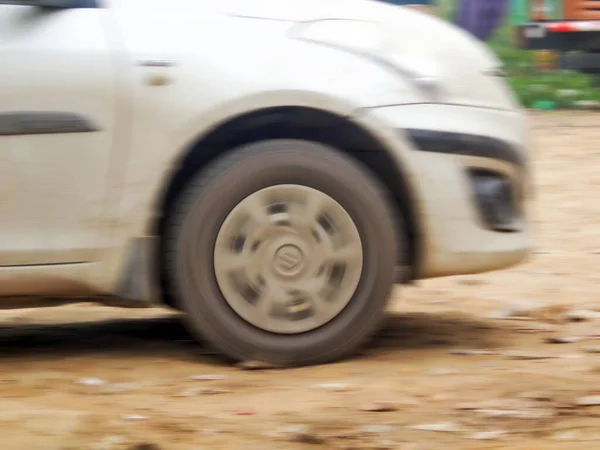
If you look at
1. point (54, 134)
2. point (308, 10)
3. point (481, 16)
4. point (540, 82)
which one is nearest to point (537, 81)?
point (540, 82)

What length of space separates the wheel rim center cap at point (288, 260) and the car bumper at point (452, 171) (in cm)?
45

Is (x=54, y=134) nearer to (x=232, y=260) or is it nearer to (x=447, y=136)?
(x=232, y=260)

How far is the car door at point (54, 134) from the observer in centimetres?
419

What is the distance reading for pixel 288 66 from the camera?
4.32 metres

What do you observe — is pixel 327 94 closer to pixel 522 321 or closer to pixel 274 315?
pixel 274 315

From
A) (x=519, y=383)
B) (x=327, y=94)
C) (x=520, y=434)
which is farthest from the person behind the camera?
(x=327, y=94)

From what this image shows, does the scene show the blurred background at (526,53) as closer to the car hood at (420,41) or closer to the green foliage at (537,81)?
the green foliage at (537,81)

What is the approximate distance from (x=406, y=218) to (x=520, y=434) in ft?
3.76

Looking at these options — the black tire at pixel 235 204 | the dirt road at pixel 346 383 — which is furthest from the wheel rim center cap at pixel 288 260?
the dirt road at pixel 346 383

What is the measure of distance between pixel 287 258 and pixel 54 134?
89cm

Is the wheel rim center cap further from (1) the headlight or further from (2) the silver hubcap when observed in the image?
(1) the headlight

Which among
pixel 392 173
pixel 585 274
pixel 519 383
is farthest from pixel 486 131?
pixel 585 274

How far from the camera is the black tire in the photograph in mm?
4328

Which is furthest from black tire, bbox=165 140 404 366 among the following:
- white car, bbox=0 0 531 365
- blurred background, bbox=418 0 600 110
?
blurred background, bbox=418 0 600 110
